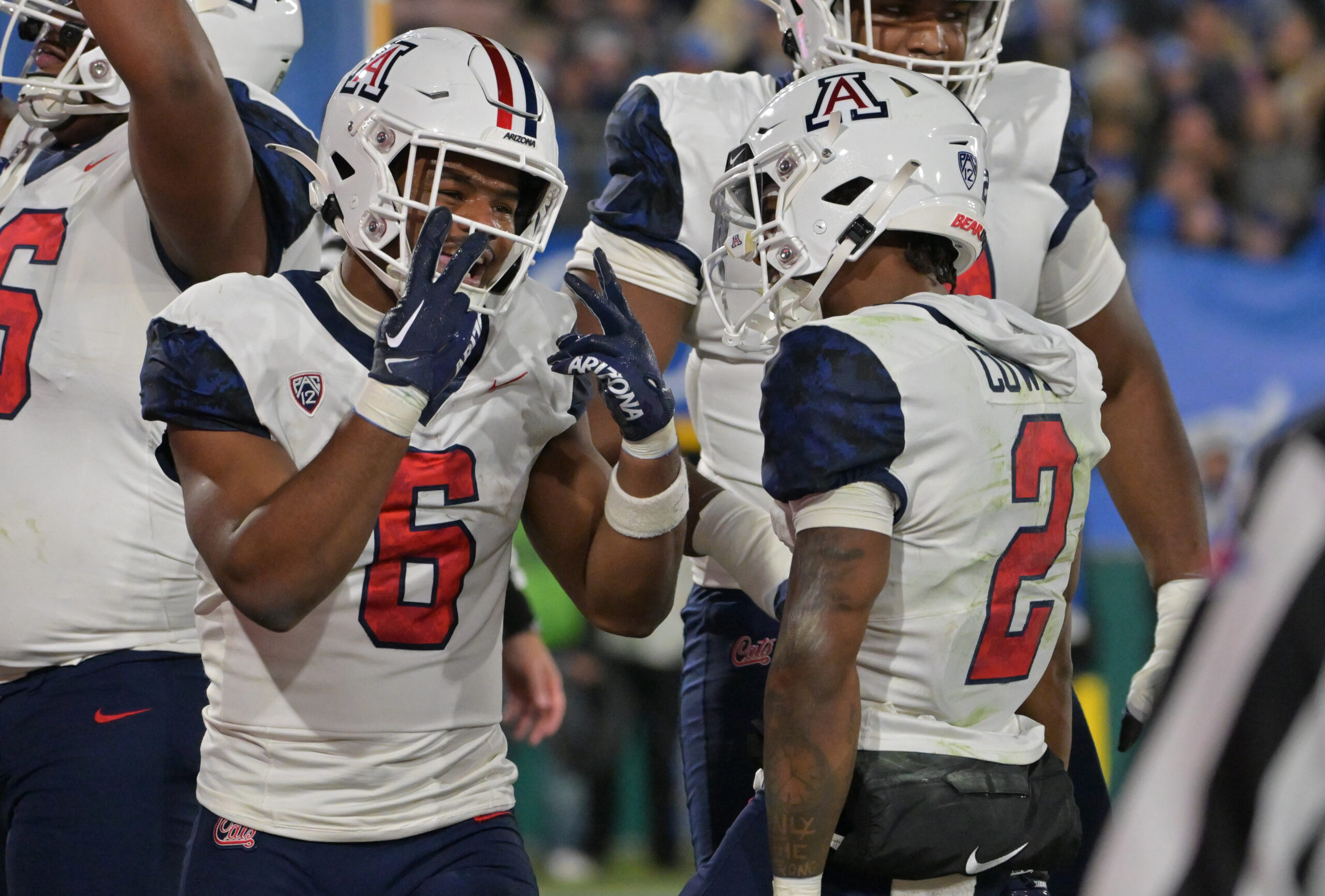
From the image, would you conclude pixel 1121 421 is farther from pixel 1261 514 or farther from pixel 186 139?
pixel 1261 514

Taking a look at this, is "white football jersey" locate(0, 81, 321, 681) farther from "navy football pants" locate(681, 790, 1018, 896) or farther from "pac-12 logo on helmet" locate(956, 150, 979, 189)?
"pac-12 logo on helmet" locate(956, 150, 979, 189)

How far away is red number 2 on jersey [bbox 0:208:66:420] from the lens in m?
2.52

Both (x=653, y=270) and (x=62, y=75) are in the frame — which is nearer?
(x=62, y=75)

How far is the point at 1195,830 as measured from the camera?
948 mm

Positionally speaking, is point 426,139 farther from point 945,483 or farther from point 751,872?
point 751,872

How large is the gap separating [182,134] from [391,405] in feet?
2.10

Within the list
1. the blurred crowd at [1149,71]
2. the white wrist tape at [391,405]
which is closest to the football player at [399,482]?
the white wrist tape at [391,405]

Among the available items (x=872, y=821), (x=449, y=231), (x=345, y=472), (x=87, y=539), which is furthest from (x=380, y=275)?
(x=872, y=821)

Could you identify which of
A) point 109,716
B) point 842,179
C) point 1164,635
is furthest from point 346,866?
point 1164,635

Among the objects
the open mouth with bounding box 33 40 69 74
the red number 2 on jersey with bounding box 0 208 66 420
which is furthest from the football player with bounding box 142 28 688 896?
the open mouth with bounding box 33 40 69 74

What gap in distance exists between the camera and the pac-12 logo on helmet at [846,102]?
2.27 meters

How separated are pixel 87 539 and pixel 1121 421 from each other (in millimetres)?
1861

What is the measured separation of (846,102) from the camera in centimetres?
229

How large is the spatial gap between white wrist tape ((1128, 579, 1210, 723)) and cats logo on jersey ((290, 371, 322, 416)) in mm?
1396
